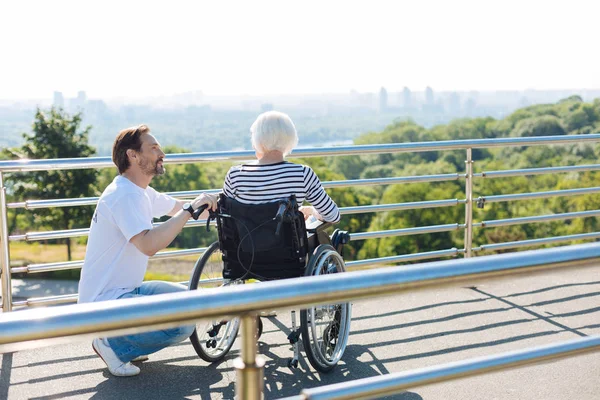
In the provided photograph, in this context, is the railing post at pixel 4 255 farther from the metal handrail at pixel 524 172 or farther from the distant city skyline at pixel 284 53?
the distant city skyline at pixel 284 53

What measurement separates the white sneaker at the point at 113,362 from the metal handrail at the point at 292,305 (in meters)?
2.40

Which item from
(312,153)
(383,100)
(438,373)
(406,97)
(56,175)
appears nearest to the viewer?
(438,373)

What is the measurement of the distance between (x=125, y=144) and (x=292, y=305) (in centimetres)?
249

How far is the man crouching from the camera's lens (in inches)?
135

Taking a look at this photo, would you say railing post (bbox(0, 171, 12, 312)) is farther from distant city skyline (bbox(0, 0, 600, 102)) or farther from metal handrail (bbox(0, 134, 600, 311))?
distant city skyline (bbox(0, 0, 600, 102))

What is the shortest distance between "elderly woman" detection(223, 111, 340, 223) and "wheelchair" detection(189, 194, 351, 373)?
104 mm

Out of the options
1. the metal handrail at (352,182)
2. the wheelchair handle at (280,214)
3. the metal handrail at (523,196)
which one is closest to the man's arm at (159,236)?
the wheelchair handle at (280,214)

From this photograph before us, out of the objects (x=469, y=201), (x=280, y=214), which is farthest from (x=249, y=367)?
(x=469, y=201)

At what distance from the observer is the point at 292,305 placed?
1.31 meters

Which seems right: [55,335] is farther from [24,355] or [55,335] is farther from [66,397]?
[24,355]

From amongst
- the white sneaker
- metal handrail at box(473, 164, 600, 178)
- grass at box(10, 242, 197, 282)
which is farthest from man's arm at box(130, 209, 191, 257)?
grass at box(10, 242, 197, 282)

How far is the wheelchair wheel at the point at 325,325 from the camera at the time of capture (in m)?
3.56

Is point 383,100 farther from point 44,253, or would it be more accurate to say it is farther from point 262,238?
point 262,238

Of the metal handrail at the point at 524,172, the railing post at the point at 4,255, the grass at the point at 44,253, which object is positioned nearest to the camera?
the railing post at the point at 4,255
